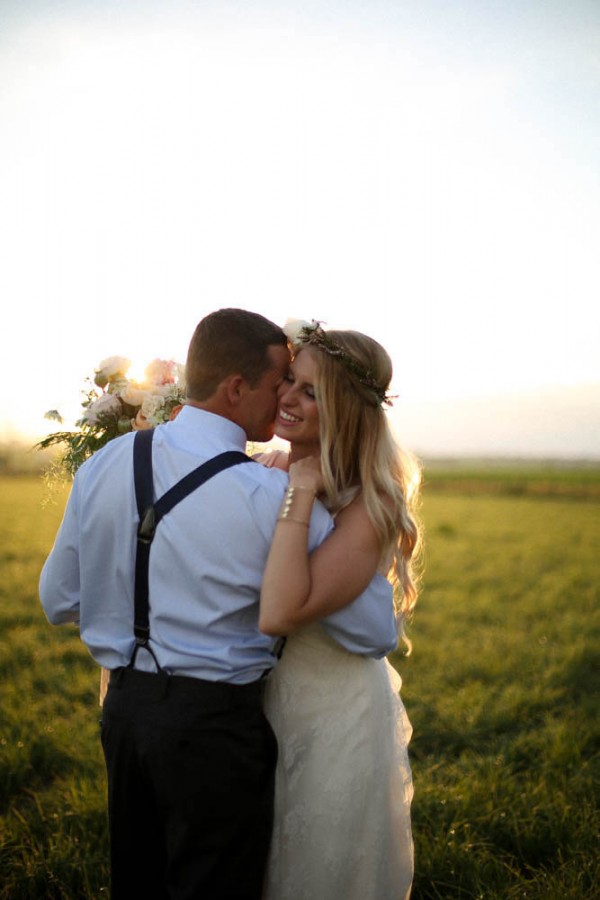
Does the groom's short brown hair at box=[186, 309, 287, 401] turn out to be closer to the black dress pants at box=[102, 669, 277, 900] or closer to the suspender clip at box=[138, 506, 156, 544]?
the suspender clip at box=[138, 506, 156, 544]

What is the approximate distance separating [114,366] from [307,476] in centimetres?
149

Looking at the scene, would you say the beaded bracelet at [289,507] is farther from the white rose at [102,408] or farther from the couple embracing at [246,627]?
the white rose at [102,408]

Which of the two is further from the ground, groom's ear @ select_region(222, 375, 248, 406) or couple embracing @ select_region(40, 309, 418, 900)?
groom's ear @ select_region(222, 375, 248, 406)

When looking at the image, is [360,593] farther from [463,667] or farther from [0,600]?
[0,600]

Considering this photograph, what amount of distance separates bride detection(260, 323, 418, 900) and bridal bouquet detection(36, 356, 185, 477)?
653mm

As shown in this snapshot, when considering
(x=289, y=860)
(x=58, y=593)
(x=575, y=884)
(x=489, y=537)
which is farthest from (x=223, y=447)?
(x=489, y=537)

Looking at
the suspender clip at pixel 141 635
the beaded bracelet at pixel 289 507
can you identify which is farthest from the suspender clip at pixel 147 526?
the beaded bracelet at pixel 289 507

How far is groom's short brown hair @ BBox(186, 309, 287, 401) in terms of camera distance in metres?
2.80

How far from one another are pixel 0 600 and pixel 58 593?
9.65m

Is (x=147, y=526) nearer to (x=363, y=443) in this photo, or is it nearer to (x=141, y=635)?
(x=141, y=635)

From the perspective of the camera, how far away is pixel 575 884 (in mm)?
3830

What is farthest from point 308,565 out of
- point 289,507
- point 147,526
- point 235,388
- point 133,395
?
point 133,395

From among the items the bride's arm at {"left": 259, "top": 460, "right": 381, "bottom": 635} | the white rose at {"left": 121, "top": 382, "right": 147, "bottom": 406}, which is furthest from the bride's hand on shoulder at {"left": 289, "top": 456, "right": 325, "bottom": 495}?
the white rose at {"left": 121, "top": 382, "right": 147, "bottom": 406}

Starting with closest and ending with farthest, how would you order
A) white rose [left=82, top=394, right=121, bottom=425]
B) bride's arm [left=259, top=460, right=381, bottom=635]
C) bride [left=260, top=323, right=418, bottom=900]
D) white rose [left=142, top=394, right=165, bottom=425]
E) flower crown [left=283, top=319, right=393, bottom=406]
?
bride's arm [left=259, top=460, right=381, bottom=635] → bride [left=260, top=323, right=418, bottom=900] → flower crown [left=283, top=319, right=393, bottom=406] → white rose [left=142, top=394, right=165, bottom=425] → white rose [left=82, top=394, right=121, bottom=425]
